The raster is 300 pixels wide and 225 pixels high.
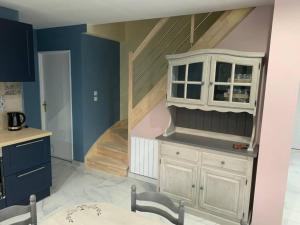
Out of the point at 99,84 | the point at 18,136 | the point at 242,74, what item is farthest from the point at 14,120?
the point at 242,74

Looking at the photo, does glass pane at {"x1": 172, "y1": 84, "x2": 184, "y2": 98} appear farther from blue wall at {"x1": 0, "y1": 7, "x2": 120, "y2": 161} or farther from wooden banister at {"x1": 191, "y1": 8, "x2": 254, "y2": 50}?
blue wall at {"x1": 0, "y1": 7, "x2": 120, "y2": 161}

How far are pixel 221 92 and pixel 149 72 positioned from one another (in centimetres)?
202

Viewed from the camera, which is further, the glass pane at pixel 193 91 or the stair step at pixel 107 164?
the stair step at pixel 107 164

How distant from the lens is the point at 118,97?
15.1 ft

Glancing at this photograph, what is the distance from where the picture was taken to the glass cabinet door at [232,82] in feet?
7.63

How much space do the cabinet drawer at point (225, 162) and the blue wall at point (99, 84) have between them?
2.19 m

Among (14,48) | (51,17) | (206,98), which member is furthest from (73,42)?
(206,98)

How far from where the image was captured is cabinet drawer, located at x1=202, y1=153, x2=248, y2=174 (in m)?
2.35

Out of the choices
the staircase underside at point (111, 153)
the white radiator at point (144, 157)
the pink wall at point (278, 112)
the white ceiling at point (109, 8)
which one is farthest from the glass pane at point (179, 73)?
the staircase underside at point (111, 153)

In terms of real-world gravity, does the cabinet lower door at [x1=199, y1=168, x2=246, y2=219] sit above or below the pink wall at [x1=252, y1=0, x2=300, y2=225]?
below

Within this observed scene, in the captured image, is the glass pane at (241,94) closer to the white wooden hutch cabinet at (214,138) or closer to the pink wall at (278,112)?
the white wooden hutch cabinet at (214,138)

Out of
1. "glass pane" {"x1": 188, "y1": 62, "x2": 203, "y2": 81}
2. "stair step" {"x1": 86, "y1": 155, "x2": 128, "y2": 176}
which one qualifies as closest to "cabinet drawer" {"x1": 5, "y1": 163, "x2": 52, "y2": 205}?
"stair step" {"x1": 86, "y1": 155, "x2": 128, "y2": 176}

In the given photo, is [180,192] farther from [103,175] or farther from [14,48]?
[14,48]

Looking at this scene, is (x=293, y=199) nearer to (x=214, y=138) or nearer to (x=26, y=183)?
(x=214, y=138)
